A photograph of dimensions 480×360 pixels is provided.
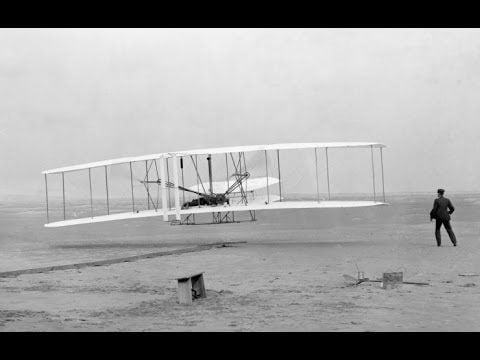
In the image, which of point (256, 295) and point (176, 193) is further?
point (176, 193)

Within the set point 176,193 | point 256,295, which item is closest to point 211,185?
point 176,193

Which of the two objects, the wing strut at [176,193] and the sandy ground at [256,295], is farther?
the wing strut at [176,193]

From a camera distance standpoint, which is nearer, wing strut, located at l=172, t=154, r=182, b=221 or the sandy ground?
the sandy ground

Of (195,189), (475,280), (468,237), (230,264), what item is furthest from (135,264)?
(468,237)

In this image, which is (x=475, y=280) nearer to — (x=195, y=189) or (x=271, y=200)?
(x=271, y=200)

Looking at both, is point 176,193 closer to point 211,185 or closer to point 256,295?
point 211,185

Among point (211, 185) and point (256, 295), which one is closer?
point (256, 295)

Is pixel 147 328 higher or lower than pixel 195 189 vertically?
lower

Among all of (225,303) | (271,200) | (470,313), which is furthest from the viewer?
(271,200)

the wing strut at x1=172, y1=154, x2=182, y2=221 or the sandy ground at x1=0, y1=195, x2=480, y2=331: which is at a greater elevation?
the wing strut at x1=172, y1=154, x2=182, y2=221

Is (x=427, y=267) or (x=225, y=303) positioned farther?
(x=427, y=267)

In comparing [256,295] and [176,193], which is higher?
[176,193]
